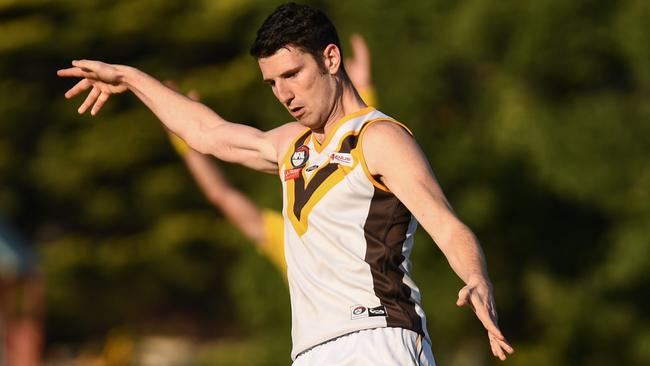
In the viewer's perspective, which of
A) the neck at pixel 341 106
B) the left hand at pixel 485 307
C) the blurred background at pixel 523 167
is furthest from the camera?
the blurred background at pixel 523 167

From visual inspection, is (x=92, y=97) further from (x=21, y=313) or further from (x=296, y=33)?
(x=21, y=313)

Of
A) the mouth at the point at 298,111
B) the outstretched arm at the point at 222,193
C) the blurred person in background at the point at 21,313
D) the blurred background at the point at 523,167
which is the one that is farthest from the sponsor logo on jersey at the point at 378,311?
the blurred person in background at the point at 21,313

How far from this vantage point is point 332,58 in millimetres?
4941

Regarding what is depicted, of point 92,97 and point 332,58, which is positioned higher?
point 92,97

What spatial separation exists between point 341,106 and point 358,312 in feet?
2.59

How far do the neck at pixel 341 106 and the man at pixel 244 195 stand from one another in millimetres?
3444

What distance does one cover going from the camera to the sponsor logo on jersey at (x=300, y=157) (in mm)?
4988

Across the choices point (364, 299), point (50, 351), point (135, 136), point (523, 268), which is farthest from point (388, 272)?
point (50, 351)

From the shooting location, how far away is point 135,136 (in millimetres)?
28734

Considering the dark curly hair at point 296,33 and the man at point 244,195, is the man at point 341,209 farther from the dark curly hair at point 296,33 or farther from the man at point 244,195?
the man at point 244,195

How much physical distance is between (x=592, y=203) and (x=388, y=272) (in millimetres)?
14459

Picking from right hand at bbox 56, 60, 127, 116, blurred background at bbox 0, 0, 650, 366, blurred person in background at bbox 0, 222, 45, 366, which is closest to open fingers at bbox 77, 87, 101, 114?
right hand at bbox 56, 60, 127, 116

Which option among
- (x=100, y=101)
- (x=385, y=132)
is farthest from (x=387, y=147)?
(x=100, y=101)

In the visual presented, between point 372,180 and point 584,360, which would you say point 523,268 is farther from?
point 372,180
